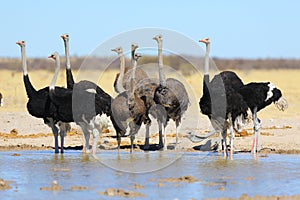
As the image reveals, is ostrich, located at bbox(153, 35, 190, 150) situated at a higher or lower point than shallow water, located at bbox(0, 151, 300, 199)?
higher

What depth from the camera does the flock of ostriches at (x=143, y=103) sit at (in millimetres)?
14781

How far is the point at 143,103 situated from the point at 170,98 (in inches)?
23.8

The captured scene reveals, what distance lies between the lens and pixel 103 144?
17438 mm

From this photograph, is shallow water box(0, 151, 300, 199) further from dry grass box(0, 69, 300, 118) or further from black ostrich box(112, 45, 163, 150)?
dry grass box(0, 69, 300, 118)

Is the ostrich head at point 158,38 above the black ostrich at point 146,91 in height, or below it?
above

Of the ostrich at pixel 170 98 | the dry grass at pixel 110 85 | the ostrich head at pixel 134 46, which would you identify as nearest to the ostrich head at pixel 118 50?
the ostrich head at pixel 134 46

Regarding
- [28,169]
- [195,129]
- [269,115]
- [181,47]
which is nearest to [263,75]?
[269,115]

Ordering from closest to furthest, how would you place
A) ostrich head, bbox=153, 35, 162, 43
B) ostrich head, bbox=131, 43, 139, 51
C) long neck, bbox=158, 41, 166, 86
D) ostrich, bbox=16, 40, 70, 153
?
ostrich, bbox=16, 40, 70, 153 < long neck, bbox=158, 41, 166, 86 < ostrich head, bbox=153, 35, 162, 43 < ostrich head, bbox=131, 43, 139, 51

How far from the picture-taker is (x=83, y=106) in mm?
15078

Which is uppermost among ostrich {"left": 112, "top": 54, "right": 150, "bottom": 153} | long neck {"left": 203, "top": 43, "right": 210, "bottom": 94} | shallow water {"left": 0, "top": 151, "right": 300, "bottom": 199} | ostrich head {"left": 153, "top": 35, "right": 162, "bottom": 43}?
ostrich head {"left": 153, "top": 35, "right": 162, "bottom": 43}

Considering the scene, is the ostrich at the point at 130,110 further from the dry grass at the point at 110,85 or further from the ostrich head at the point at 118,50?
the dry grass at the point at 110,85

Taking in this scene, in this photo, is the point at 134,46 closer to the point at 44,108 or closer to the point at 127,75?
the point at 127,75

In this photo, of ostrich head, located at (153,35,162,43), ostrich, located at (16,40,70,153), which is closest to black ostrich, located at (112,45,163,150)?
ostrich head, located at (153,35,162,43)

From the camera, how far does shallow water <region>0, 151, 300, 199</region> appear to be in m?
10.5
